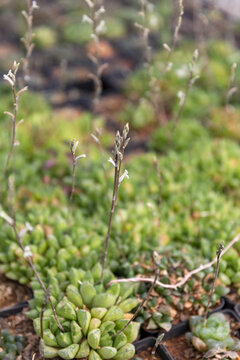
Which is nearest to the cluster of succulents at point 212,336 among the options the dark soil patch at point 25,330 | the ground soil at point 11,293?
the dark soil patch at point 25,330

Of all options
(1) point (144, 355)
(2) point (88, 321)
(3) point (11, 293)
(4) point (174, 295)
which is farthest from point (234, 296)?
(3) point (11, 293)

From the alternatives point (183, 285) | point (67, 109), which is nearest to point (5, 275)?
point (183, 285)

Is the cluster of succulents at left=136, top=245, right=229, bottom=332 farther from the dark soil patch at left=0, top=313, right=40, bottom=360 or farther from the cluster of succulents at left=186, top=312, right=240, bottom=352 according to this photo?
the dark soil patch at left=0, top=313, right=40, bottom=360

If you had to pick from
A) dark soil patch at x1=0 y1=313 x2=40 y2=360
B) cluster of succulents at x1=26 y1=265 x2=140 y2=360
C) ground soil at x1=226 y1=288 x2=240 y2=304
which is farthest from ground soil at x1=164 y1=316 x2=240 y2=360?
dark soil patch at x1=0 y1=313 x2=40 y2=360

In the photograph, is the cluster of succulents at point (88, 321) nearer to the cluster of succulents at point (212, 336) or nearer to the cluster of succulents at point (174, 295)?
the cluster of succulents at point (174, 295)

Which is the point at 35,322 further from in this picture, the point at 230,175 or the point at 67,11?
the point at 67,11
